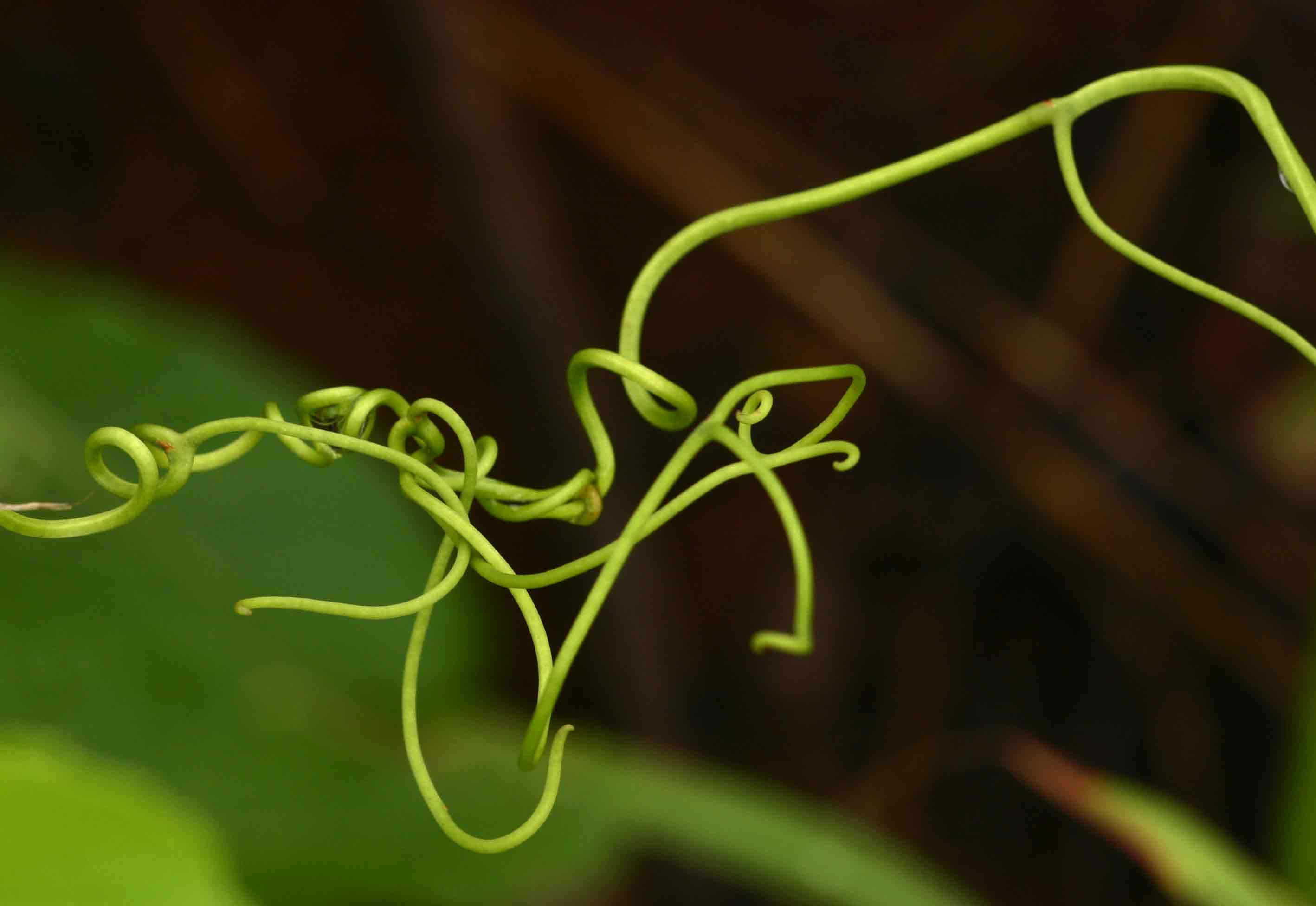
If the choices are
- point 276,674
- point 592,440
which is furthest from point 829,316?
point 592,440

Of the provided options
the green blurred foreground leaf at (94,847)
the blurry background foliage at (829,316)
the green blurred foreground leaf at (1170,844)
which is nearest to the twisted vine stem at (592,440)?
the green blurred foreground leaf at (94,847)

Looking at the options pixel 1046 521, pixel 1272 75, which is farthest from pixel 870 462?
pixel 1272 75

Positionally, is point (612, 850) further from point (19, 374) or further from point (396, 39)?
point (396, 39)

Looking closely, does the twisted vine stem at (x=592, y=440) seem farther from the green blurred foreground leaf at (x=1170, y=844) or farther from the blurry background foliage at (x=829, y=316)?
the blurry background foliage at (x=829, y=316)

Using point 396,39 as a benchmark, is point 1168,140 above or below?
above

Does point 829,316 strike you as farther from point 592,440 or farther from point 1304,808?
point 592,440

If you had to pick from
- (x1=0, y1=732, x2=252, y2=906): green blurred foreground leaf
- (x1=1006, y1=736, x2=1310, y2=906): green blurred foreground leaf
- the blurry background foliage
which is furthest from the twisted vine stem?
the blurry background foliage
